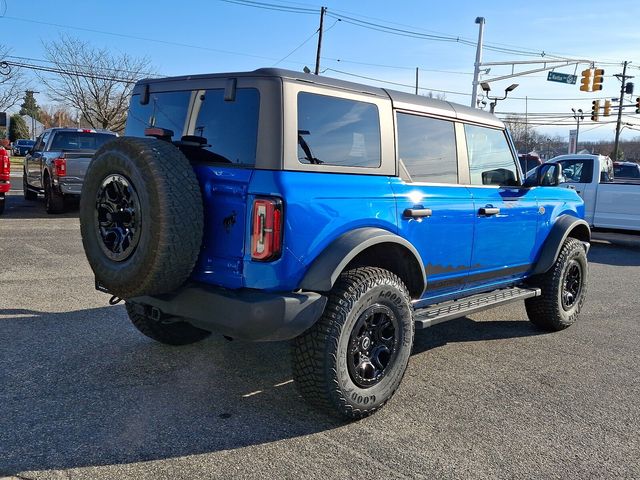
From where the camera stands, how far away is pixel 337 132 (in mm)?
3463

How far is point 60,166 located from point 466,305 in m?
9.52

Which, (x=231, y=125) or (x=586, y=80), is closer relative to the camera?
(x=231, y=125)

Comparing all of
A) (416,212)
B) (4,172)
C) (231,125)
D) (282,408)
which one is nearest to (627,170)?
(416,212)

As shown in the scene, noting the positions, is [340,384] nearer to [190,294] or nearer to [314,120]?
[190,294]

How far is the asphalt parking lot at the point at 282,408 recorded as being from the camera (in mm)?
2908

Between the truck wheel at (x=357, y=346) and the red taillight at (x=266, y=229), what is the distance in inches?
19.9

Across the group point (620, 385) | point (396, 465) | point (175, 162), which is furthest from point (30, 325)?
point (620, 385)

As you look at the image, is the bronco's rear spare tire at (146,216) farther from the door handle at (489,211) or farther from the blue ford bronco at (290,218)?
the door handle at (489,211)

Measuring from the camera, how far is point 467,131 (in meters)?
4.56

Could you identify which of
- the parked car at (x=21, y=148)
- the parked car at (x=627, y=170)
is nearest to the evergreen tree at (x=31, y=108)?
the parked car at (x=21, y=148)

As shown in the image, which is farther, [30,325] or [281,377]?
[30,325]

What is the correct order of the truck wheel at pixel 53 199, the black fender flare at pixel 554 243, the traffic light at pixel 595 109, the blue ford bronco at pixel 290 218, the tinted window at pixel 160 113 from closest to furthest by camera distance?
1. the blue ford bronco at pixel 290 218
2. the tinted window at pixel 160 113
3. the black fender flare at pixel 554 243
4. the truck wheel at pixel 53 199
5. the traffic light at pixel 595 109

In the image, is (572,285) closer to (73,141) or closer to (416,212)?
(416,212)

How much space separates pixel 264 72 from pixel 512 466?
252 cm
